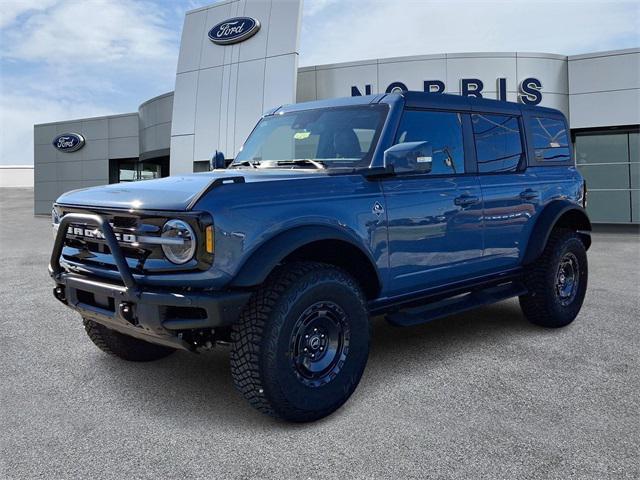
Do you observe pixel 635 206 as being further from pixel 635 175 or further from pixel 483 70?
pixel 483 70

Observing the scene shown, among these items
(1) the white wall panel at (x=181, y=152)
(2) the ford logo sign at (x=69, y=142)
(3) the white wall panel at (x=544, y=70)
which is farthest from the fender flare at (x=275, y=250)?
(2) the ford logo sign at (x=69, y=142)

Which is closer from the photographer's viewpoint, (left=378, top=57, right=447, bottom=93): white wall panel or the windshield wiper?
the windshield wiper

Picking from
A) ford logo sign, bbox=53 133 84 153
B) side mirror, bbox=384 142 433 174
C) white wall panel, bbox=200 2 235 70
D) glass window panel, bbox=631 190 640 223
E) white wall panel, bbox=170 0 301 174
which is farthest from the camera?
ford logo sign, bbox=53 133 84 153

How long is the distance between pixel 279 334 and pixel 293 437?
58 centimetres

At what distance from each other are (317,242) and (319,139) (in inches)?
42.2

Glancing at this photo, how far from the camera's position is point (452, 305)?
4285mm

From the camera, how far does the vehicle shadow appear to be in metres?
3.39

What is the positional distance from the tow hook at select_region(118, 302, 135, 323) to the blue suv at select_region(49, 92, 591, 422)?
0.04 feet

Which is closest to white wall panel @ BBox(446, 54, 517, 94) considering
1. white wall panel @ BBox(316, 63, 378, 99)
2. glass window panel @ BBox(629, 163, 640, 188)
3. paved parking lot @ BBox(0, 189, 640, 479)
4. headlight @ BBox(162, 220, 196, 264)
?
white wall panel @ BBox(316, 63, 378, 99)

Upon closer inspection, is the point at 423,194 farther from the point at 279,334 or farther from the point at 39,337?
the point at 39,337

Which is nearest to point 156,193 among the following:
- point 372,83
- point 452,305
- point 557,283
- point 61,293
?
point 61,293

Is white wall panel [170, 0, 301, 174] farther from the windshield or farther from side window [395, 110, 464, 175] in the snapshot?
side window [395, 110, 464, 175]

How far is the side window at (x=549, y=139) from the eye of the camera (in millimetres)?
5215

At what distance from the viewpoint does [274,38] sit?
18.0 m
